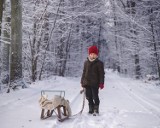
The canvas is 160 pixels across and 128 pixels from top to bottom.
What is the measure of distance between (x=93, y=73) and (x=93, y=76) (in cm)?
9

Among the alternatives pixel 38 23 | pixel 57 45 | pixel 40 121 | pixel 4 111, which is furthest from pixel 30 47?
pixel 40 121

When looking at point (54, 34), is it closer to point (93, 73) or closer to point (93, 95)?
point (93, 73)

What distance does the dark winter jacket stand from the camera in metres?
7.95

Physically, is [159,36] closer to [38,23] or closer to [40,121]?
[38,23]

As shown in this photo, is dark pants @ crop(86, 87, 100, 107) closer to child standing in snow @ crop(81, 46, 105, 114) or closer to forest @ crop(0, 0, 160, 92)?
child standing in snow @ crop(81, 46, 105, 114)

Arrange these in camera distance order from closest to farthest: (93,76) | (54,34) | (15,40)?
(93,76), (15,40), (54,34)

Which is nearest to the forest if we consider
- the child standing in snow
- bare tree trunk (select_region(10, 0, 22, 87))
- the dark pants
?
bare tree trunk (select_region(10, 0, 22, 87))

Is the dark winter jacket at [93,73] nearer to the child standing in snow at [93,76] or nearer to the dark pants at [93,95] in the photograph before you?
the child standing in snow at [93,76]

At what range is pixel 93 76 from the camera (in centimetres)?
800

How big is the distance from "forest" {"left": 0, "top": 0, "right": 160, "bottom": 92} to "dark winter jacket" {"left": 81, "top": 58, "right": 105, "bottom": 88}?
14.3ft

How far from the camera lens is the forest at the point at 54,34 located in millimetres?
12938

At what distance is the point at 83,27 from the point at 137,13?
9.16m

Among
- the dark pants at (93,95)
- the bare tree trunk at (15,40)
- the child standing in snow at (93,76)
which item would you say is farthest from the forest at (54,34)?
the dark pants at (93,95)

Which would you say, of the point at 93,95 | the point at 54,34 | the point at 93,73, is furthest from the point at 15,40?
the point at 54,34
